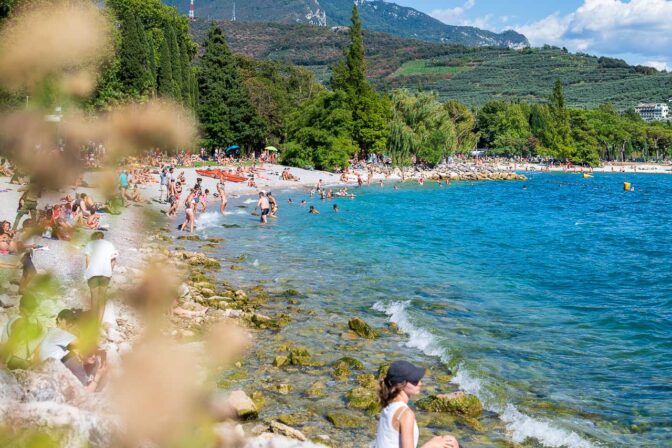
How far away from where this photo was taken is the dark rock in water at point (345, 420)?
10.3m

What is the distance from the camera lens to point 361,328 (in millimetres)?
15344

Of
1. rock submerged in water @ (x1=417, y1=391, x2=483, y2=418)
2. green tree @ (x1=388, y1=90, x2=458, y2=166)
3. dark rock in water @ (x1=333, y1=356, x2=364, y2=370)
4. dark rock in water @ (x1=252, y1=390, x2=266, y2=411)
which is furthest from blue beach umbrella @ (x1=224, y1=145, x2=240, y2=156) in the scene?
rock submerged in water @ (x1=417, y1=391, x2=483, y2=418)

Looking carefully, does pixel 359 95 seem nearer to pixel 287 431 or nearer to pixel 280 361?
pixel 280 361

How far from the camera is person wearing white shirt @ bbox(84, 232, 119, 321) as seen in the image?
2162 mm

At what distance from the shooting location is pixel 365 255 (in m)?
28.0

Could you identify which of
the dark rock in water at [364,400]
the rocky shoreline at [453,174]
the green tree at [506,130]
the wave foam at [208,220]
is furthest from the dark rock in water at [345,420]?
the green tree at [506,130]

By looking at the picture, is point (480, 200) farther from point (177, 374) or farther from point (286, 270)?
point (177, 374)

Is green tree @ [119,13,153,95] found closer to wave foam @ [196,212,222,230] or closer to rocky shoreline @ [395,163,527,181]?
wave foam @ [196,212,222,230]

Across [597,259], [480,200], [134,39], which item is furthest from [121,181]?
[480,200]

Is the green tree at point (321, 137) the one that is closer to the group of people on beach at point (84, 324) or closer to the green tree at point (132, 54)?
the group of people on beach at point (84, 324)

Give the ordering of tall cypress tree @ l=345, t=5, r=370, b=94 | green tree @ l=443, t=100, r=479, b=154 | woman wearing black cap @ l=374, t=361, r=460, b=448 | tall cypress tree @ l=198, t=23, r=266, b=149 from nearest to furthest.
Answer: woman wearing black cap @ l=374, t=361, r=460, b=448 < tall cypress tree @ l=198, t=23, r=266, b=149 < tall cypress tree @ l=345, t=5, r=370, b=94 < green tree @ l=443, t=100, r=479, b=154

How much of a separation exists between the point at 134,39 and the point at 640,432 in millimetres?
10854

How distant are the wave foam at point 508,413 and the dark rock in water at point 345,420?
250cm

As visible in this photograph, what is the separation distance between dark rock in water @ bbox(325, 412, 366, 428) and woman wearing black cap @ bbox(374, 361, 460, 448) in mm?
4929
